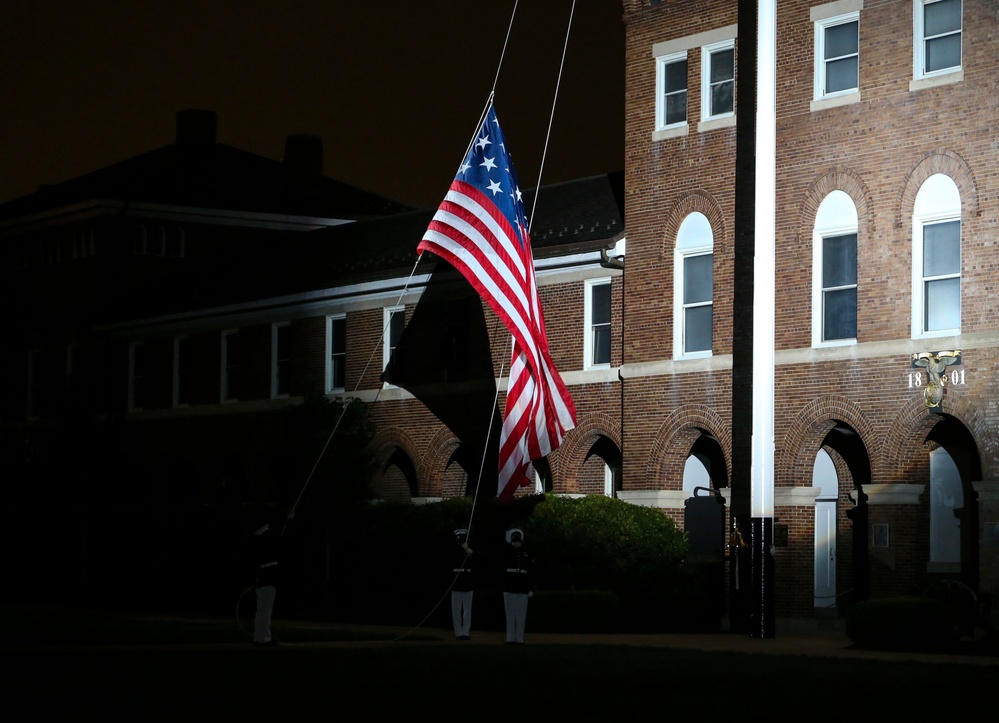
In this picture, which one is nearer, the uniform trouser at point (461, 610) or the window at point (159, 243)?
the uniform trouser at point (461, 610)

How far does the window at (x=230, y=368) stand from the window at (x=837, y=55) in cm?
2154

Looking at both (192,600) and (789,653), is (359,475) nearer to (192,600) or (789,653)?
(192,600)

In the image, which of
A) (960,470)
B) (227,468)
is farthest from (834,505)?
(227,468)

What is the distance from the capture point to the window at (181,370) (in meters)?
50.2

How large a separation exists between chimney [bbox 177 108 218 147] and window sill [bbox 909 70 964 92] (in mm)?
39802

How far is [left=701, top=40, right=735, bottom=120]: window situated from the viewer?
3375cm

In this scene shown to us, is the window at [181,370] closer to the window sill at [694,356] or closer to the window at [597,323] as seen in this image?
the window at [597,323]

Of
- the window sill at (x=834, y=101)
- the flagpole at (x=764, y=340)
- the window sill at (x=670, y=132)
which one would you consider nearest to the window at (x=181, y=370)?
the window sill at (x=670, y=132)

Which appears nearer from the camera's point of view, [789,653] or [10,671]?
[10,671]

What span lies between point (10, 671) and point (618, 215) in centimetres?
2203

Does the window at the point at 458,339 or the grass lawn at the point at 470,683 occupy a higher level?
the window at the point at 458,339

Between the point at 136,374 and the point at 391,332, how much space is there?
12902 mm

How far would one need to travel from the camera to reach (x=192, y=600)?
128ft

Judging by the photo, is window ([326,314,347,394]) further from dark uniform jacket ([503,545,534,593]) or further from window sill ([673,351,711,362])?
dark uniform jacket ([503,545,534,593])
